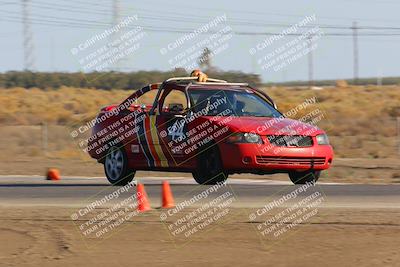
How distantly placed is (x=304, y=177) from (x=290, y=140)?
1.29m

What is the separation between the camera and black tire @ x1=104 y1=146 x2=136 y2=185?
18.4 m

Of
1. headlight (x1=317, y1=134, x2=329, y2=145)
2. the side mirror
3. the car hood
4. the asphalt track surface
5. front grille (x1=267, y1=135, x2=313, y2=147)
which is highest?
the side mirror

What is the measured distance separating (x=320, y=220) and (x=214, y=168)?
14.3ft

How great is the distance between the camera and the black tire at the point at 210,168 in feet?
56.0

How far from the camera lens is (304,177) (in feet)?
59.3

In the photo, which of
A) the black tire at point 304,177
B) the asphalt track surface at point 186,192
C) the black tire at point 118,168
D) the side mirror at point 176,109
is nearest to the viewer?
the asphalt track surface at point 186,192

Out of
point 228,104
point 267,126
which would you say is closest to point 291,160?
point 267,126

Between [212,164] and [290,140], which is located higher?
[290,140]

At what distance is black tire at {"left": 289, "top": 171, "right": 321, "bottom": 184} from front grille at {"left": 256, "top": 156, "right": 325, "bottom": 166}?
0.59 meters

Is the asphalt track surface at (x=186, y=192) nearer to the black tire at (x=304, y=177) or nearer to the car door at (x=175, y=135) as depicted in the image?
the black tire at (x=304, y=177)

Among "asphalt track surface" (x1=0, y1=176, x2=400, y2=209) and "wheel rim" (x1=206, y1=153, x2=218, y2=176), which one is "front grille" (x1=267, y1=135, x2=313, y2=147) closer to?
A: "asphalt track surface" (x1=0, y1=176, x2=400, y2=209)

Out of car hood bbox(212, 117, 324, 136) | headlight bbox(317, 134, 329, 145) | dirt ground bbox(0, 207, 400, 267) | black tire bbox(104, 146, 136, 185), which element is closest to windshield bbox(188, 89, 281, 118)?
car hood bbox(212, 117, 324, 136)

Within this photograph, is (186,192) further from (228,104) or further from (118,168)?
(118,168)

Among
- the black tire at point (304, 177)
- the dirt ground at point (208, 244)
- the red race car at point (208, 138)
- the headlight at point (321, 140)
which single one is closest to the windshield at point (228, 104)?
the red race car at point (208, 138)
